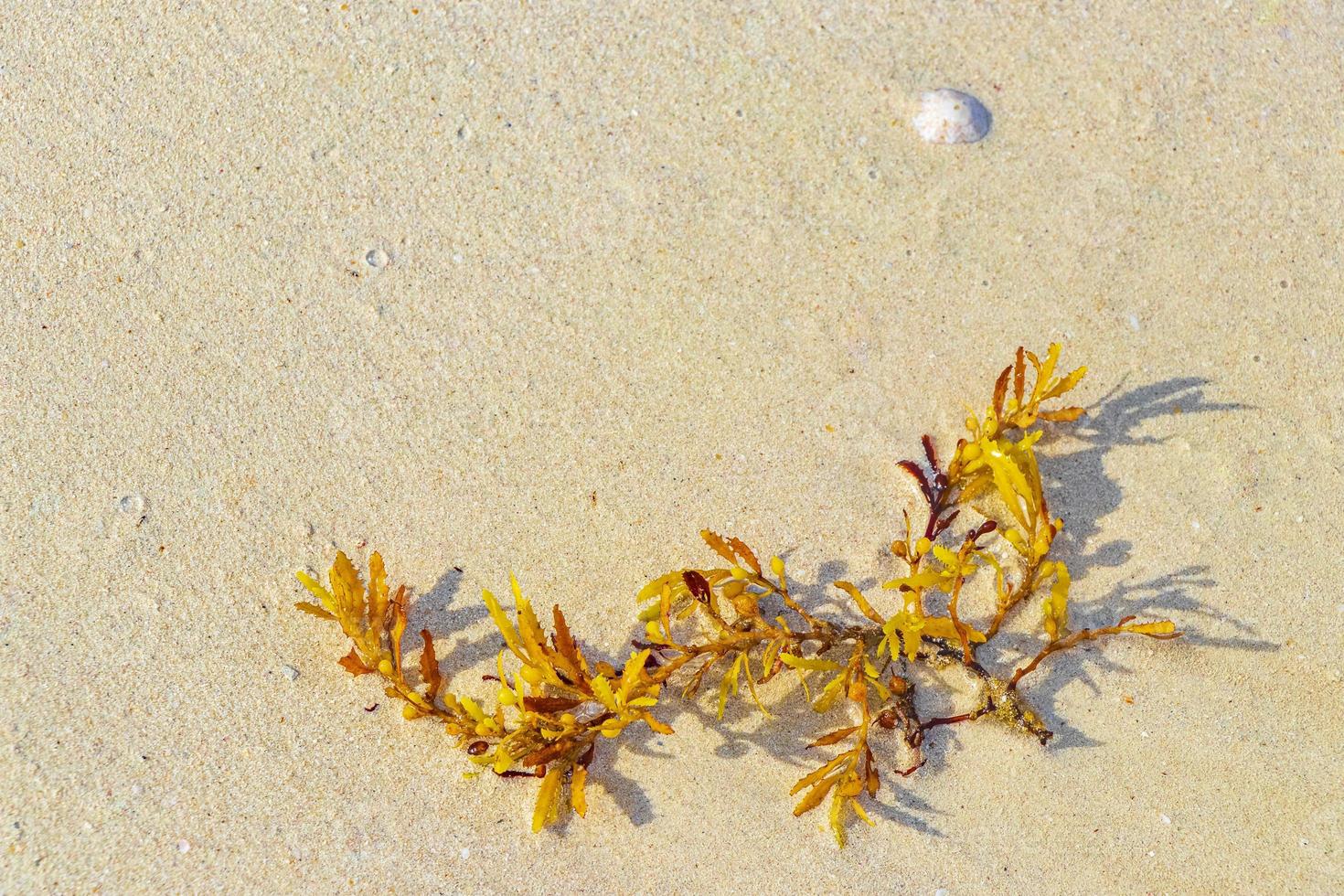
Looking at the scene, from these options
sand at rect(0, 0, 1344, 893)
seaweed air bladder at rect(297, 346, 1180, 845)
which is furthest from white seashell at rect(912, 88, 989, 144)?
seaweed air bladder at rect(297, 346, 1180, 845)

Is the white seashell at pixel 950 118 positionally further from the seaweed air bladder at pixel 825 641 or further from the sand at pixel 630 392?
the seaweed air bladder at pixel 825 641

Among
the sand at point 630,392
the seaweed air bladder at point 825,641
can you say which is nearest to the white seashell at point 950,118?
the sand at point 630,392

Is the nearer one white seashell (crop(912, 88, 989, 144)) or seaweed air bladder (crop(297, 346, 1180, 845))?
seaweed air bladder (crop(297, 346, 1180, 845))

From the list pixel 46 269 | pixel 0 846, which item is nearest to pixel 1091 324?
pixel 46 269

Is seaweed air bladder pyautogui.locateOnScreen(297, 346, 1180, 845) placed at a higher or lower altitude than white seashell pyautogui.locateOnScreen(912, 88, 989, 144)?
lower

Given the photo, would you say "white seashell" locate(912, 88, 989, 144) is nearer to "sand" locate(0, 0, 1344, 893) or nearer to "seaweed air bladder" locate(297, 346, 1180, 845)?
"sand" locate(0, 0, 1344, 893)

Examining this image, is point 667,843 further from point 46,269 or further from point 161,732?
point 46,269
